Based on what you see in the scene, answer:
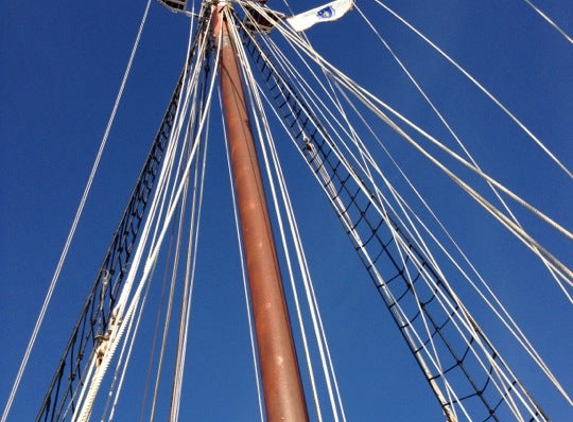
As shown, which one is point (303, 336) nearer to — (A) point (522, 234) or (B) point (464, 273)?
(A) point (522, 234)

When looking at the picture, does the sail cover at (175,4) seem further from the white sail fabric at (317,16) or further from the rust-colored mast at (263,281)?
the rust-colored mast at (263,281)

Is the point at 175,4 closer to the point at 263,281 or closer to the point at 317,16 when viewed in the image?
the point at 317,16

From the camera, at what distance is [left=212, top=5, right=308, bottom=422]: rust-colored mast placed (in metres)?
3.33

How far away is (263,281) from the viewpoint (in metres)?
4.19

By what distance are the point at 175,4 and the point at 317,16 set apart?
272 centimetres

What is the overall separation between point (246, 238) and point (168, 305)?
2394 millimetres

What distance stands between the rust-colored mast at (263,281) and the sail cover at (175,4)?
160 inches

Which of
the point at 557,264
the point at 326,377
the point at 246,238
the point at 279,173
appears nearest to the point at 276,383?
the point at 326,377

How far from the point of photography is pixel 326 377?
409 centimetres

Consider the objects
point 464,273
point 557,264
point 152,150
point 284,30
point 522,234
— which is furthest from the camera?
point 152,150

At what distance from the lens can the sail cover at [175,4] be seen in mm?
9766

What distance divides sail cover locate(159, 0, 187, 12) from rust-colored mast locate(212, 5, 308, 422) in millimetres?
4052

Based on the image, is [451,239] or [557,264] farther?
[451,239]

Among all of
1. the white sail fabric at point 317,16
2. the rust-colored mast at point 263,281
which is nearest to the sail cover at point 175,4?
the white sail fabric at point 317,16
